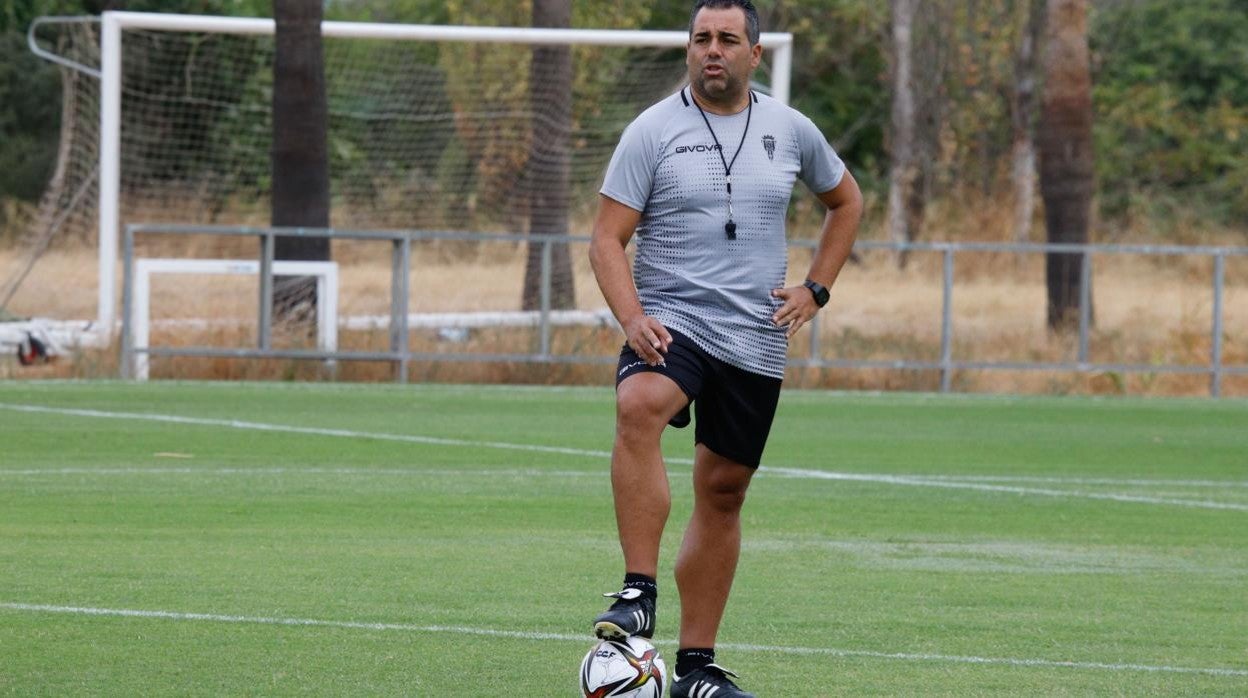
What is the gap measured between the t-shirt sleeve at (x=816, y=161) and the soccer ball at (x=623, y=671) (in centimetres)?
167

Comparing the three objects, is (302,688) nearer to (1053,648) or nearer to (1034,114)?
(1053,648)

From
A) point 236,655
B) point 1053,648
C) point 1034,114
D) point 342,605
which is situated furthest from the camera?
point 1034,114

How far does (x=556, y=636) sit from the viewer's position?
796 cm

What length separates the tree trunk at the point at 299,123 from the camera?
24156 mm

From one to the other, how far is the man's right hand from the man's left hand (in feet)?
1.30

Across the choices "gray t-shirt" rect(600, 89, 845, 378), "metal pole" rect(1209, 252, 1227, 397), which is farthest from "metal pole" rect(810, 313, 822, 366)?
"gray t-shirt" rect(600, 89, 845, 378)

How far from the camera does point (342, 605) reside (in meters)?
8.51

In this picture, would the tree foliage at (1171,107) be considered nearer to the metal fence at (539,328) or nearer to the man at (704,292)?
the metal fence at (539,328)

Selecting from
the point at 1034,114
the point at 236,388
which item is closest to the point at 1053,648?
the point at 236,388

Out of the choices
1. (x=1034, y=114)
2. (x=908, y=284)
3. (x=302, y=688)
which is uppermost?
(x=1034, y=114)

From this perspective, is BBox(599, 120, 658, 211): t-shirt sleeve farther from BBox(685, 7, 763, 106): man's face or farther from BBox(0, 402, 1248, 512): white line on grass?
BBox(0, 402, 1248, 512): white line on grass

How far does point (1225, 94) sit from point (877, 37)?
8.57 m

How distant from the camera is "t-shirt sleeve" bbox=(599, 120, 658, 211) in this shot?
6844 millimetres

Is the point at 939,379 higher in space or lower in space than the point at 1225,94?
lower
